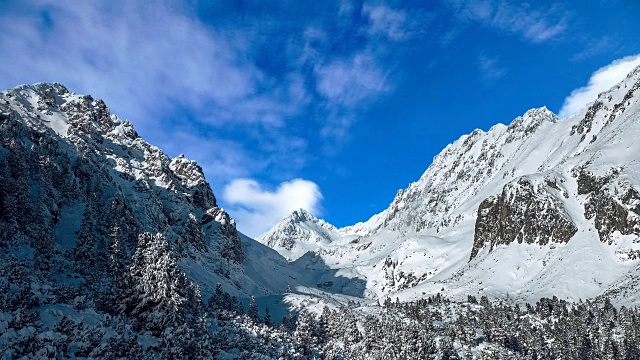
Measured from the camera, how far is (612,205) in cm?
11750

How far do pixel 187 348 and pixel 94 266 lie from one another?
4571 cm

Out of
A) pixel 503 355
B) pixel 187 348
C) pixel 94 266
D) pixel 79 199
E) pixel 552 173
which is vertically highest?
pixel 552 173

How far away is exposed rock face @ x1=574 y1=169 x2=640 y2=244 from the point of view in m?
111

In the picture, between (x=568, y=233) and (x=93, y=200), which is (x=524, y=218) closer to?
(x=568, y=233)

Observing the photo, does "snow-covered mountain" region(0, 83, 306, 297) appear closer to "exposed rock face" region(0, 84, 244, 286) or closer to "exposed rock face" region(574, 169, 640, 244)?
"exposed rock face" region(0, 84, 244, 286)

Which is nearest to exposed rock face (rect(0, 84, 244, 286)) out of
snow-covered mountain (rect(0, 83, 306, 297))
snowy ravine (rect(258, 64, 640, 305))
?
snow-covered mountain (rect(0, 83, 306, 297))

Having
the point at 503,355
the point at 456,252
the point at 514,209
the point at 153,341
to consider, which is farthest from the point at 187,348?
the point at 456,252

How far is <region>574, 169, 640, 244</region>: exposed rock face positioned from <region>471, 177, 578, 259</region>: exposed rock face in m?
9.25

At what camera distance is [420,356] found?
2163 inches

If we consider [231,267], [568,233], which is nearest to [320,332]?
[231,267]

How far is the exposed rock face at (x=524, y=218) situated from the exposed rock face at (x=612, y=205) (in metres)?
9.25

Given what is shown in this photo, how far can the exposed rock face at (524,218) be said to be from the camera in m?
133

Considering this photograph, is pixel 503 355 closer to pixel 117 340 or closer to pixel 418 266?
pixel 117 340

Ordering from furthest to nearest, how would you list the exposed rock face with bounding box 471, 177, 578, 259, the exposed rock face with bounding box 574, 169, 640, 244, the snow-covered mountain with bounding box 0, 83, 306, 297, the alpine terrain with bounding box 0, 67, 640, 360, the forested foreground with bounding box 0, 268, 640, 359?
the exposed rock face with bounding box 471, 177, 578, 259, the exposed rock face with bounding box 574, 169, 640, 244, the snow-covered mountain with bounding box 0, 83, 306, 297, the alpine terrain with bounding box 0, 67, 640, 360, the forested foreground with bounding box 0, 268, 640, 359
